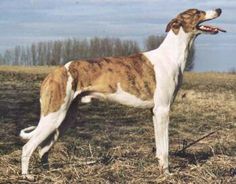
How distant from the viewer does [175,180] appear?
8445 mm

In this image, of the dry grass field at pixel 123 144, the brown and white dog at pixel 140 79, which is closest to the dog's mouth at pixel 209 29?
the brown and white dog at pixel 140 79

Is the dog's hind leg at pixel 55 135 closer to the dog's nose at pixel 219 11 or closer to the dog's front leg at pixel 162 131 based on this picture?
the dog's front leg at pixel 162 131

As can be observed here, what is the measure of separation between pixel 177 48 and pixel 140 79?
745 mm

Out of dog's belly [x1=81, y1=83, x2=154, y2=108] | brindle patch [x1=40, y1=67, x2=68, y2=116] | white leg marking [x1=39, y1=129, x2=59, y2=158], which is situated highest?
brindle patch [x1=40, y1=67, x2=68, y2=116]

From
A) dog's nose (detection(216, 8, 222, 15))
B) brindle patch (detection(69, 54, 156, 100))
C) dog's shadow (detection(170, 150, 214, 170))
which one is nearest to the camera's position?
brindle patch (detection(69, 54, 156, 100))

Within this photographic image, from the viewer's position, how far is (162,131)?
9203mm

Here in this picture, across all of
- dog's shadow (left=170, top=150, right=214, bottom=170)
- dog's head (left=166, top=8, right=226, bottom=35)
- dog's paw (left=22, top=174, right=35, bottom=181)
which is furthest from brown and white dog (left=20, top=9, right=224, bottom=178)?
dog's shadow (left=170, top=150, right=214, bottom=170)

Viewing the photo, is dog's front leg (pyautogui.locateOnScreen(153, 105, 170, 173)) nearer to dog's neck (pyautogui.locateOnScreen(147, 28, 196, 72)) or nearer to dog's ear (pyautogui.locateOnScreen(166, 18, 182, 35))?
dog's neck (pyautogui.locateOnScreen(147, 28, 196, 72))

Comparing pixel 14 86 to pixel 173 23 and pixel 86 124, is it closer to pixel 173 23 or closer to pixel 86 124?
pixel 86 124

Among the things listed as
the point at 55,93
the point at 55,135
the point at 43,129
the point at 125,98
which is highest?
the point at 55,93

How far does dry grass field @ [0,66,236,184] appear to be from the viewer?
28.1 ft

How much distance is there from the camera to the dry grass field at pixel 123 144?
28.1 ft

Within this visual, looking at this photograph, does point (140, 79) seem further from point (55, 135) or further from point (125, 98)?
point (55, 135)

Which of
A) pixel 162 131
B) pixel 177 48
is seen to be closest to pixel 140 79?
pixel 177 48
